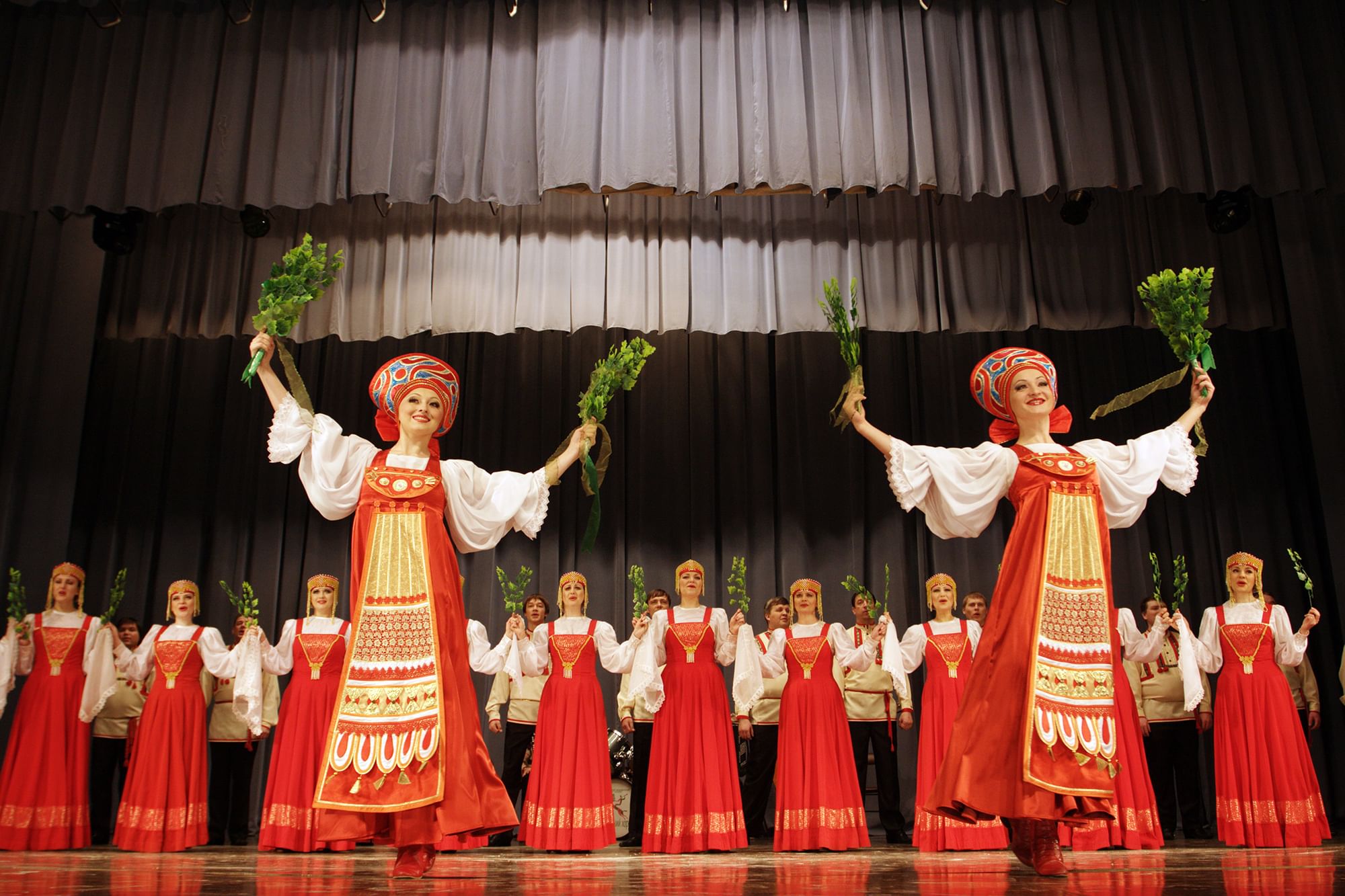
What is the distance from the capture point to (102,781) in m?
6.54

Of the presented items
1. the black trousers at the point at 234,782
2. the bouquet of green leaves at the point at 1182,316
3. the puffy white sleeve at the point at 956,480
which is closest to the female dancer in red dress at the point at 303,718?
the black trousers at the point at 234,782

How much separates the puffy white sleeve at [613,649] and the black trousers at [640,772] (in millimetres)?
747

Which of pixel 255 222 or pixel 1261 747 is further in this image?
pixel 255 222

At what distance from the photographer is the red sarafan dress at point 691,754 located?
5.40 metres

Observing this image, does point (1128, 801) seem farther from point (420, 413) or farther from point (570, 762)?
point (420, 413)

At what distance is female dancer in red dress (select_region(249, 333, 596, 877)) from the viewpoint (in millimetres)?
2930

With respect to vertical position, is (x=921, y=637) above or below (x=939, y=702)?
above

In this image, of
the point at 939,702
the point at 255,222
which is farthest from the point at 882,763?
the point at 255,222

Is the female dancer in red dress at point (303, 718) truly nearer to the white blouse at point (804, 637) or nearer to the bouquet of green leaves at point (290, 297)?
the white blouse at point (804, 637)

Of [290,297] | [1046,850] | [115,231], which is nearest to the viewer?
[1046,850]

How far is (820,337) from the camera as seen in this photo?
8.12 metres

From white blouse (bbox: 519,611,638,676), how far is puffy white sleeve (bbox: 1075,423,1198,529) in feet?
9.62

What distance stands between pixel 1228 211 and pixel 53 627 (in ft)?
23.7

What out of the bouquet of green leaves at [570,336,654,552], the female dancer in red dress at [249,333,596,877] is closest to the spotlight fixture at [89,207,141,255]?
the female dancer in red dress at [249,333,596,877]
